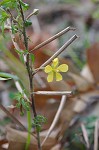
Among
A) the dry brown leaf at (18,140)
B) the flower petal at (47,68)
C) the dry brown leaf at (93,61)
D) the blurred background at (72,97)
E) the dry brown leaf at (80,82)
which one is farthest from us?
the dry brown leaf at (93,61)

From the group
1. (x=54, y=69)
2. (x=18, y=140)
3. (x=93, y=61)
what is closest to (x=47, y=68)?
(x=54, y=69)

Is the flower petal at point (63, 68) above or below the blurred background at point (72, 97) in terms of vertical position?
above

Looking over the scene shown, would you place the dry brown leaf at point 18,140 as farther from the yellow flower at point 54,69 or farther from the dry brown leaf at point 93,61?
the dry brown leaf at point 93,61

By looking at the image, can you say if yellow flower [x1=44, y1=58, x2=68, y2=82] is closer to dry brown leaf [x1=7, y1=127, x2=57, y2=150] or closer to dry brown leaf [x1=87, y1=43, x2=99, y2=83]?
dry brown leaf [x1=7, y1=127, x2=57, y2=150]

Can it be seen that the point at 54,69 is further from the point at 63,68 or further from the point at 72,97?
the point at 72,97

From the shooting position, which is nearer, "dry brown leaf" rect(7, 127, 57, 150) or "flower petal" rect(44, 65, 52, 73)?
"flower petal" rect(44, 65, 52, 73)

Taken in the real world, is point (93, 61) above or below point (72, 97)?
above

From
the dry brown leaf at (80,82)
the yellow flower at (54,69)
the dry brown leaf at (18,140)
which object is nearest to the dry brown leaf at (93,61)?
the dry brown leaf at (80,82)

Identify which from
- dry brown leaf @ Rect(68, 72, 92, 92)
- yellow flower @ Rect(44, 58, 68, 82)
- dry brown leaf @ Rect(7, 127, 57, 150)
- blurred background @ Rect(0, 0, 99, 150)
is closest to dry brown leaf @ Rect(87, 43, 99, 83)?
blurred background @ Rect(0, 0, 99, 150)

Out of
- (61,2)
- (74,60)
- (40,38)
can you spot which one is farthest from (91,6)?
(74,60)

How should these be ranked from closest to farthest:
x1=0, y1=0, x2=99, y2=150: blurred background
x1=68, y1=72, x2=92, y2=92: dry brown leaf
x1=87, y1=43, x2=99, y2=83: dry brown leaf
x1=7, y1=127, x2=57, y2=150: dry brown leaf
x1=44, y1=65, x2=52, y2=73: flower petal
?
x1=44, y1=65, x2=52, y2=73: flower petal
x1=7, y1=127, x2=57, y2=150: dry brown leaf
x1=0, y1=0, x2=99, y2=150: blurred background
x1=68, y1=72, x2=92, y2=92: dry brown leaf
x1=87, y1=43, x2=99, y2=83: dry brown leaf

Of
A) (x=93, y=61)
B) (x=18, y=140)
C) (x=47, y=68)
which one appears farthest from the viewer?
(x=93, y=61)

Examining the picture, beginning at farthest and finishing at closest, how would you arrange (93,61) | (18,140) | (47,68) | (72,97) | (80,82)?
(93,61) → (80,82) → (72,97) → (18,140) → (47,68)
